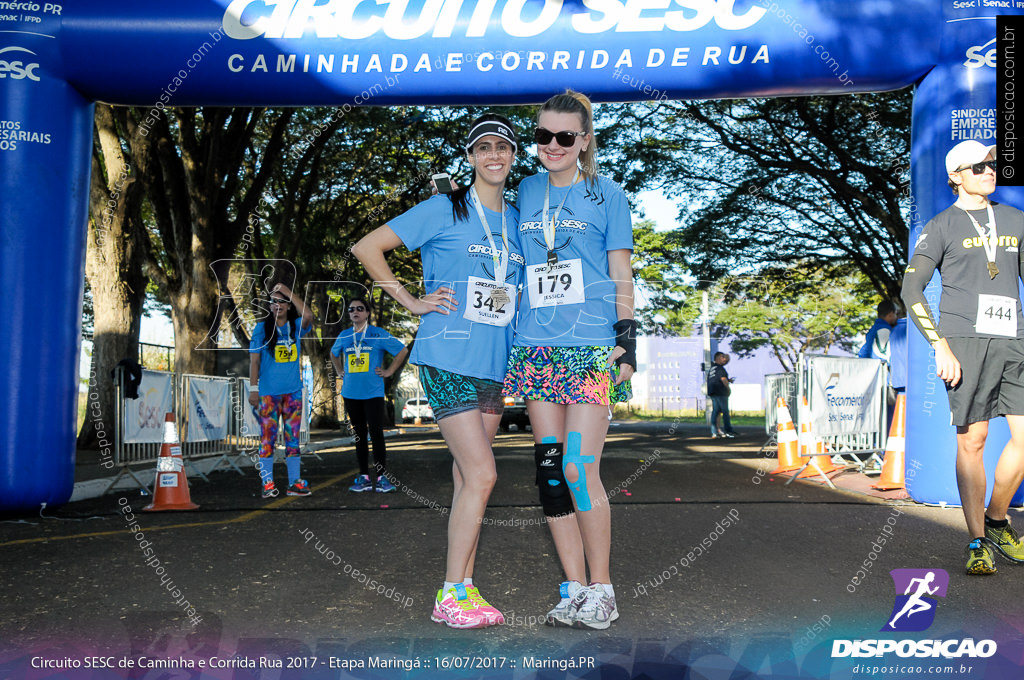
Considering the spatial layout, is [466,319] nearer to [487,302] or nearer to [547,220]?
[487,302]

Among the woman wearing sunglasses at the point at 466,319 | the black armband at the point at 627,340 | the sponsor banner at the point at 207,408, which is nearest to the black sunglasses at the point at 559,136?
the woman wearing sunglasses at the point at 466,319

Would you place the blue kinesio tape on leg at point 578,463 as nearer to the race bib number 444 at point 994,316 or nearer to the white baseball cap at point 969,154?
the race bib number 444 at point 994,316

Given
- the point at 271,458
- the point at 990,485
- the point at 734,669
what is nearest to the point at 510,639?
the point at 734,669

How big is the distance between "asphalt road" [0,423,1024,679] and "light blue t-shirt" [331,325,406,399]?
138cm

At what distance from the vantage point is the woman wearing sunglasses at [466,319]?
3518 millimetres

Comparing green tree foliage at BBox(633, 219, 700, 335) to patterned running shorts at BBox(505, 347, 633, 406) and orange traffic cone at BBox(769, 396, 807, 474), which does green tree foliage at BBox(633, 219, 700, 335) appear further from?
patterned running shorts at BBox(505, 347, 633, 406)

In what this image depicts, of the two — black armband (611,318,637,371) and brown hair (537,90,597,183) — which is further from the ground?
brown hair (537,90,597,183)

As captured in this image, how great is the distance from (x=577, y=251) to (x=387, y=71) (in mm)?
4345

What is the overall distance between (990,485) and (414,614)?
478 cm

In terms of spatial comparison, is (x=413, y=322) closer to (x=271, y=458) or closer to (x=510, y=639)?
(x=271, y=458)

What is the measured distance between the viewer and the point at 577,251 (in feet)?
11.7

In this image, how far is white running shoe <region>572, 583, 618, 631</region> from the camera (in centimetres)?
344

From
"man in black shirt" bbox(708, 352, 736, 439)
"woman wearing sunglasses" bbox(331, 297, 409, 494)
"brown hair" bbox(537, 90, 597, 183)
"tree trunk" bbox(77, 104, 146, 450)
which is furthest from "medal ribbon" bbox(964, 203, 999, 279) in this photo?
"man in black shirt" bbox(708, 352, 736, 439)

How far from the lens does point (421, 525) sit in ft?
20.2
